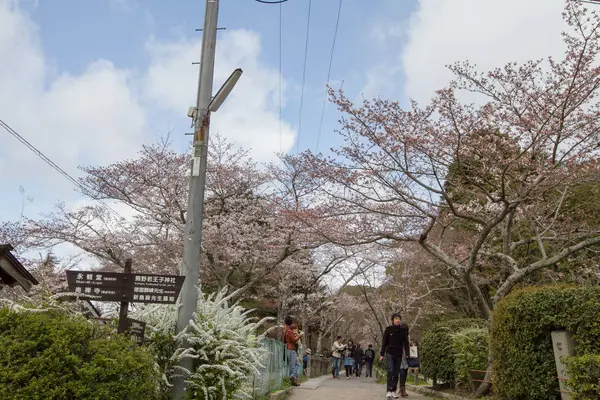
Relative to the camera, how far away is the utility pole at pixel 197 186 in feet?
19.0

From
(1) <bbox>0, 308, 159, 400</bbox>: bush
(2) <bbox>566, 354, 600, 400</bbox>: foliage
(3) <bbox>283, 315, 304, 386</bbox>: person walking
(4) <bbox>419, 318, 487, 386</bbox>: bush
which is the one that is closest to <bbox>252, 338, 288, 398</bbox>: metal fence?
(3) <bbox>283, 315, 304, 386</bbox>: person walking

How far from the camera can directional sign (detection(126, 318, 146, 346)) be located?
5027mm

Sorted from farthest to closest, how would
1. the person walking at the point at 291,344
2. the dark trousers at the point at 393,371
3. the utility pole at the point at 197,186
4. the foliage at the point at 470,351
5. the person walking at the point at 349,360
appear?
the person walking at the point at 349,360
the person walking at the point at 291,344
the foliage at the point at 470,351
the dark trousers at the point at 393,371
the utility pole at the point at 197,186

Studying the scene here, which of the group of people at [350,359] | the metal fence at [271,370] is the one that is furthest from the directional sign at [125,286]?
the group of people at [350,359]

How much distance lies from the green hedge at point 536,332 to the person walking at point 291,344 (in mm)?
4967

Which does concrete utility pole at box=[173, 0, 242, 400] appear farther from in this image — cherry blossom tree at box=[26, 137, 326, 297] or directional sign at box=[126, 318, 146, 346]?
cherry blossom tree at box=[26, 137, 326, 297]

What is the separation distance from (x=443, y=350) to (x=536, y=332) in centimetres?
451

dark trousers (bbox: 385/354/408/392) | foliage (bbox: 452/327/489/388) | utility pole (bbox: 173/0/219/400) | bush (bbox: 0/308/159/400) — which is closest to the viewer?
bush (bbox: 0/308/159/400)

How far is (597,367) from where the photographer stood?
5113 millimetres

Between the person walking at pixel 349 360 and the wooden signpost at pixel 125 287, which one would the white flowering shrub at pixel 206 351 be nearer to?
the wooden signpost at pixel 125 287

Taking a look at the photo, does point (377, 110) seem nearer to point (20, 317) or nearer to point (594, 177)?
point (594, 177)

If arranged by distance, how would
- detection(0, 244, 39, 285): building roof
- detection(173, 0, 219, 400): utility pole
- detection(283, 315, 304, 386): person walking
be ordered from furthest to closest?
detection(283, 315, 304, 386): person walking → detection(0, 244, 39, 285): building roof → detection(173, 0, 219, 400): utility pole

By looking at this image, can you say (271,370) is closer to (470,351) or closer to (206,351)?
(470,351)

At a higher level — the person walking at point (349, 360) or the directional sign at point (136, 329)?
the directional sign at point (136, 329)
